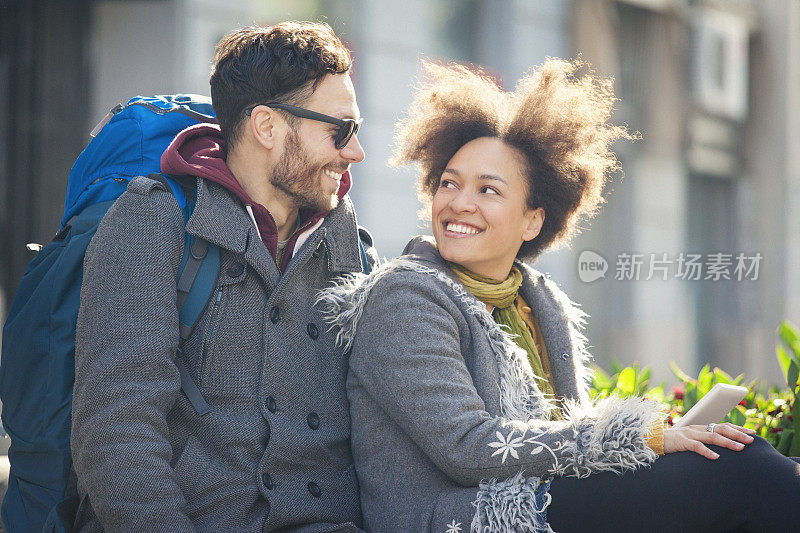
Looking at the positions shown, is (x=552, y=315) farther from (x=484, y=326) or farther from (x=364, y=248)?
(x=364, y=248)

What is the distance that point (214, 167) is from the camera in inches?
104

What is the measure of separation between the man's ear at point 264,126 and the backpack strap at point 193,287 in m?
0.39

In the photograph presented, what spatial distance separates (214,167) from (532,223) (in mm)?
1137

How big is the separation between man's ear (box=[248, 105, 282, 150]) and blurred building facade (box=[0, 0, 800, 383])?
3.60m

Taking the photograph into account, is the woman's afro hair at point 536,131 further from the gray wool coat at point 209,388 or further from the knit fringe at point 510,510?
the knit fringe at point 510,510

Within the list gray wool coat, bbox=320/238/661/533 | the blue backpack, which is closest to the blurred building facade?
the blue backpack

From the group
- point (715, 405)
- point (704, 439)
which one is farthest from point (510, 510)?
point (715, 405)

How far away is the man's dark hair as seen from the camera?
9.18 ft

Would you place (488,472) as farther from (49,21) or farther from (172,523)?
(49,21)

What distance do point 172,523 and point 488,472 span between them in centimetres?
85

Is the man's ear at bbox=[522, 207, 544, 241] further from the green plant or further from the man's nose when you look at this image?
the green plant

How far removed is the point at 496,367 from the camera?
2582 millimetres

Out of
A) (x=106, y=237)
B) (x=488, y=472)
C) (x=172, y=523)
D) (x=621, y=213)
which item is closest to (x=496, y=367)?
(x=488, y=472)

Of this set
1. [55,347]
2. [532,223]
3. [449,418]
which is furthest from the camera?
[532,223]
